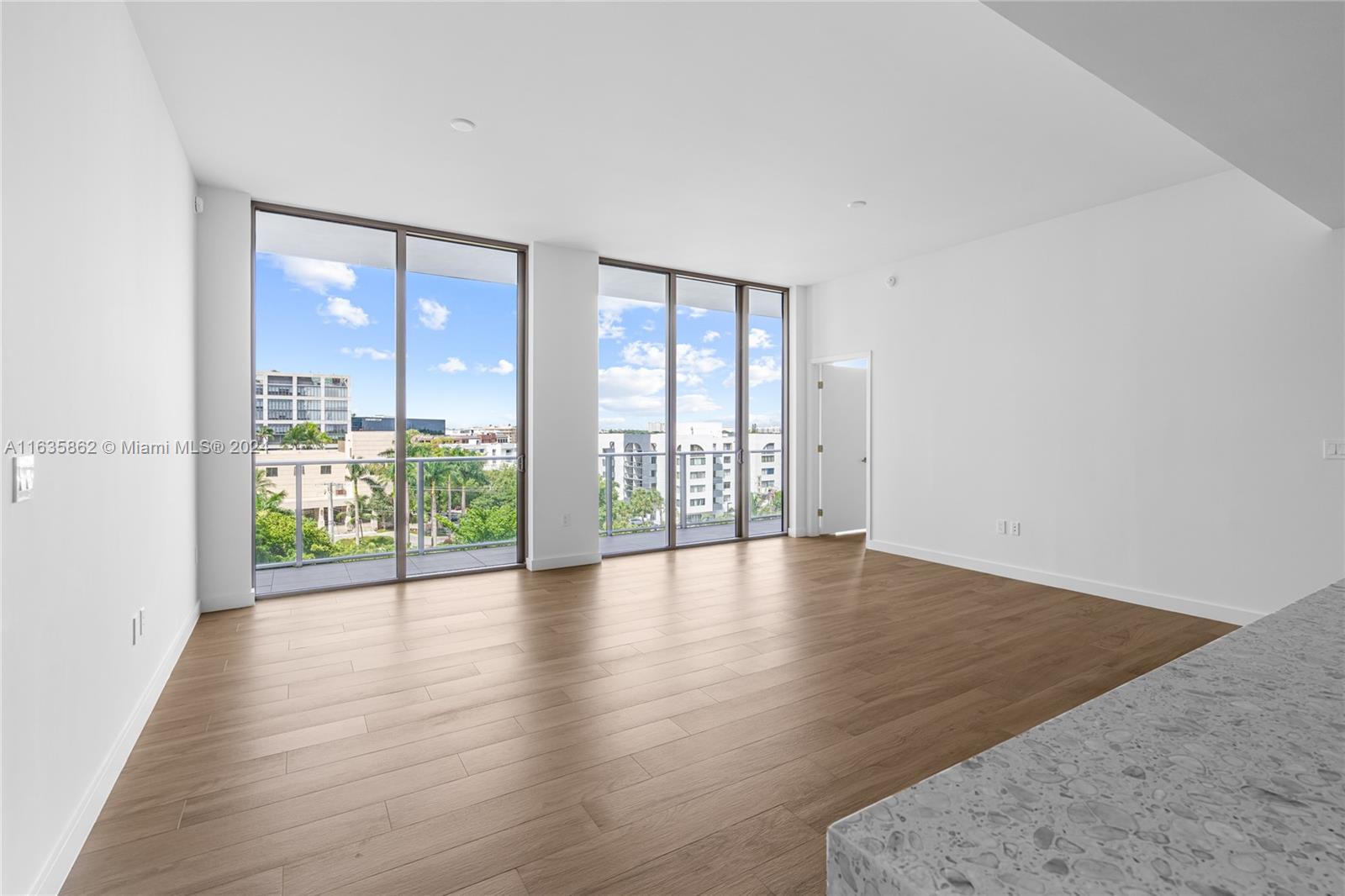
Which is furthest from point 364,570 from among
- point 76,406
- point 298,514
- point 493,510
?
point 76,406

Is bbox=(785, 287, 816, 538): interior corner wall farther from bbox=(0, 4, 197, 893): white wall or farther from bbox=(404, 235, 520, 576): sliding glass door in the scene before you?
bbox=(0, 4, 197, 893): white wall

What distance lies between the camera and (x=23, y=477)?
5.00 feet

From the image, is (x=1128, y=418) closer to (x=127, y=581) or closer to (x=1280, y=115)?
(x=1280, y=115)

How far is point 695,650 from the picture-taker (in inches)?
132

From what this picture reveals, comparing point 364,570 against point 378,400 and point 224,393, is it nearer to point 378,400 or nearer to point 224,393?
point 378,400

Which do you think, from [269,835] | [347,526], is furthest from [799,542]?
[269,835]

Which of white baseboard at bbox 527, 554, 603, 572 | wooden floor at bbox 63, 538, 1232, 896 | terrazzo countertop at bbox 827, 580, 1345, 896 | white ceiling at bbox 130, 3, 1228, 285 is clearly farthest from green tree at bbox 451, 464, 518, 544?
terrazzo countertop at bbox 827, 580, 1345, 896

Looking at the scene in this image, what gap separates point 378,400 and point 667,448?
2.65 m

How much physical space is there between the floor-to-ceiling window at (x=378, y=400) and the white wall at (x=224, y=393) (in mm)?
286

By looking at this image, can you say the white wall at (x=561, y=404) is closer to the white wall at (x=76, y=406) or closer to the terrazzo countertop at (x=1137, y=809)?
the white wall at (x=76, y=406)

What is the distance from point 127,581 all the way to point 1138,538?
5.47 metres

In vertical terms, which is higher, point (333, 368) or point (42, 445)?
point (333, 368)

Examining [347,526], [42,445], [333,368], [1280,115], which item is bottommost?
[347,526]

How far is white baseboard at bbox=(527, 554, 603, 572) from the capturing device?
534 cm
